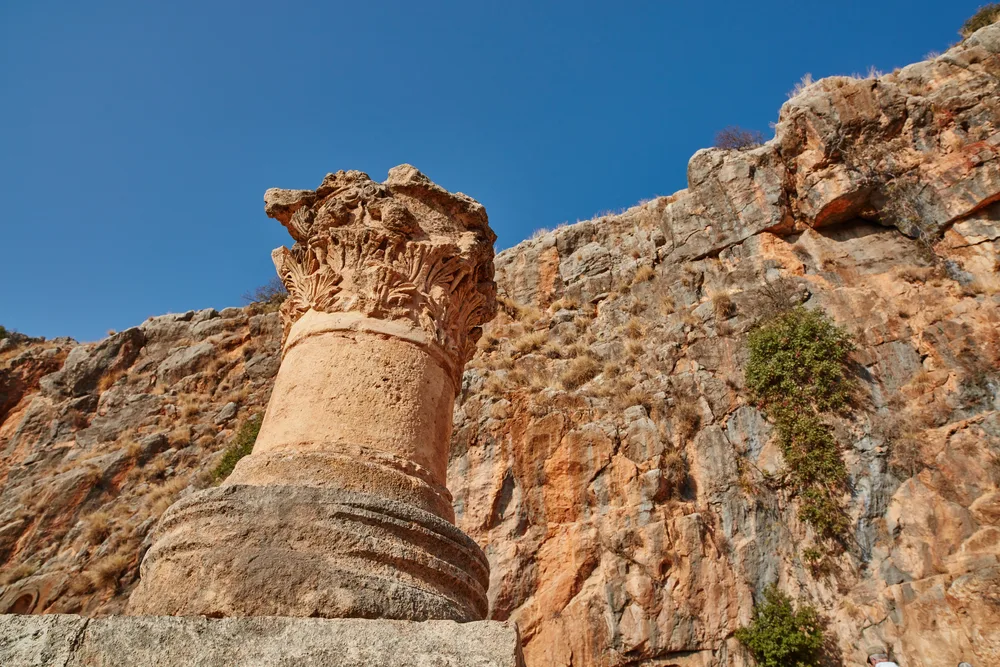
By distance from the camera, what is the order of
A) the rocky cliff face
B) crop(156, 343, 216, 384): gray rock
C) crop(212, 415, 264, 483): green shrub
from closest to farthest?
the rocky cliff face
crop(212, 415, 264, 483): green shrub
crop(156, 343, 216, 384): gray rock

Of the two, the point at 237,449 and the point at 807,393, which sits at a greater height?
the point at 237,449

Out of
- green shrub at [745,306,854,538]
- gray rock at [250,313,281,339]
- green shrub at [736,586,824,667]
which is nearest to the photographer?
green shrub at [736,586,824,667]

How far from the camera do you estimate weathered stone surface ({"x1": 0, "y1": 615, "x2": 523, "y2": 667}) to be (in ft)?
6.97

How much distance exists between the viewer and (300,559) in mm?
2822

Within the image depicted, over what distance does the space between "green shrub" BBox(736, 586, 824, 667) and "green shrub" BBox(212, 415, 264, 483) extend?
32.9 ft

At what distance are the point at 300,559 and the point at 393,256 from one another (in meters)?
2.43

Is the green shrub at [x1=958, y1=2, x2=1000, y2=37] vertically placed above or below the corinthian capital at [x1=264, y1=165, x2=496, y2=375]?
above

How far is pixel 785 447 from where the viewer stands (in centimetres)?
973

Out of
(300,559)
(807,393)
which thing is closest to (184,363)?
(807,393)

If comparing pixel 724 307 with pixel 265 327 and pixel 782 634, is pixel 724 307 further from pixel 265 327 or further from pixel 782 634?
pixel 265 327

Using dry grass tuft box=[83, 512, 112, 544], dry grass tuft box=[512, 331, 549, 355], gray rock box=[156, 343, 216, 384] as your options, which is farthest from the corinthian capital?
gray rock box=[156, 343, 216, 384]

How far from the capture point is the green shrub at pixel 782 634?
743cm

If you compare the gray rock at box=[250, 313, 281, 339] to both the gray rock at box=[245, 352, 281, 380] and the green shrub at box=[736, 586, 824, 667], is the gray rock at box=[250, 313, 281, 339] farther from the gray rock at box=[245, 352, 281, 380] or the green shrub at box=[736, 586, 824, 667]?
the green shrub at box=[736, 586, 824, 667]

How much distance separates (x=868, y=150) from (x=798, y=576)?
837 centimetres
